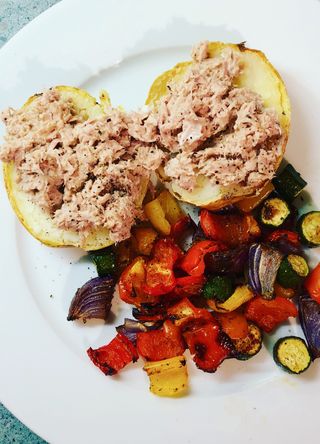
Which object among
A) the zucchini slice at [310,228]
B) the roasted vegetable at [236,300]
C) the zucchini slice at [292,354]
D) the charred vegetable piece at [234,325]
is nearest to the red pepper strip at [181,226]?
the roasted vegetable at [236,300]

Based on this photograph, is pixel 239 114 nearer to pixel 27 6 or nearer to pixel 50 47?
pixel 50 47

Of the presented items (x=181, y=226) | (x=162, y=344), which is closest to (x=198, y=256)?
(x=181, y=226)

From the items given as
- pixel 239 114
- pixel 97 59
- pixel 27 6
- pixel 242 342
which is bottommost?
pixel 242 342

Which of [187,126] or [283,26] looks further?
[283,26]

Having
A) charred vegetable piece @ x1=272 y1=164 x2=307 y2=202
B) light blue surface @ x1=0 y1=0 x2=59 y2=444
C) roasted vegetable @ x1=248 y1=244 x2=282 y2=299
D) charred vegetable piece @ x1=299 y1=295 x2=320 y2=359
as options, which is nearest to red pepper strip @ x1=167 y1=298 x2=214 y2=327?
roasted vegetable @ x1=248 y1=244 x2=282 y2=299

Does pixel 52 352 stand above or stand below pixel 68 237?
below

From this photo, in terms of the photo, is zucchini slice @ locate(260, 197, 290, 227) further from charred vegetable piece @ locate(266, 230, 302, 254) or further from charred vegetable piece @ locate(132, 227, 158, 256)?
charred vegetable piece @ locate(132, 227, 158, 256)

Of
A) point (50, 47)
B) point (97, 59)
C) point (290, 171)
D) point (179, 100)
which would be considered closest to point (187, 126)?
point (179, 100)
